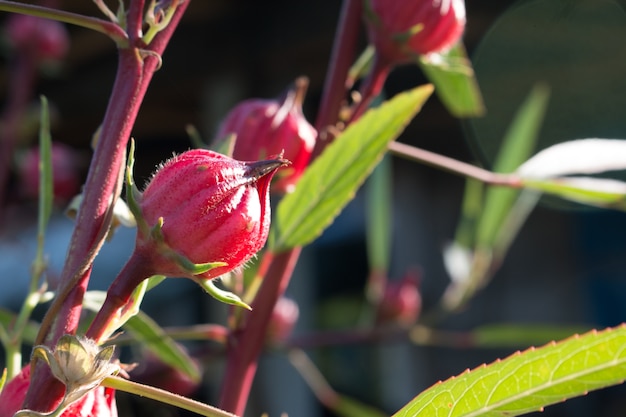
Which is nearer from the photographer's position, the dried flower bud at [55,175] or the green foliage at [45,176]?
the green foliage at [45,176]

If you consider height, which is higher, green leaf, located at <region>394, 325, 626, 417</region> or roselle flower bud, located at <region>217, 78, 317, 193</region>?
roselle flower bud, located at <region>217, 78, 317, 193</region>

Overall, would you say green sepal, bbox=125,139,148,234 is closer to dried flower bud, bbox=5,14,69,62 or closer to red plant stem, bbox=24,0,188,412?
red plant stem, bbox=24,0,188,412

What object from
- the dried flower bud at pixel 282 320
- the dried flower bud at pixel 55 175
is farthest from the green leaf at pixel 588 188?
the dried flower bud at pixel 55 175

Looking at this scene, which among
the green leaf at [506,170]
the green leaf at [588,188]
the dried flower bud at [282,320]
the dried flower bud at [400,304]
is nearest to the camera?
the green leaf at [588,188]

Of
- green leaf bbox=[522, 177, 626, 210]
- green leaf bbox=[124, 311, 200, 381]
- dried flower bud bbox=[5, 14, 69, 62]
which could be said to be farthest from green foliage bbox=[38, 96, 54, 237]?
dried flower bud bbox=[5, 14, 69, 62]

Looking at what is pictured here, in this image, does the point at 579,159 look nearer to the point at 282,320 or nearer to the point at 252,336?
the point at 252,336

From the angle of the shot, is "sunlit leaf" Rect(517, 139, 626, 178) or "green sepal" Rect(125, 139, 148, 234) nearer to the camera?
"green sepal" Rect(125, 139, 148, 234)

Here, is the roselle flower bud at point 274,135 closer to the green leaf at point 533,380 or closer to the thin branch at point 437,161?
the thin branch at point 437,161
